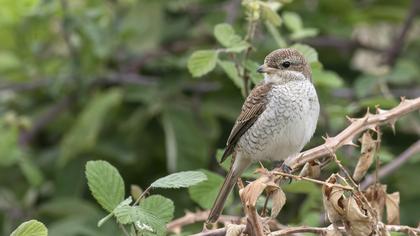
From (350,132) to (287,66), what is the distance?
3.52 ft

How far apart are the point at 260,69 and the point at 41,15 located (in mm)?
2167

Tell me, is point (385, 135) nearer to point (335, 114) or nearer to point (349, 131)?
point (335, 114)

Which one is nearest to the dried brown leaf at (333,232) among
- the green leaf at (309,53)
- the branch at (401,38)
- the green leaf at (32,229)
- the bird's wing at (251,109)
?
the green leaf at (32,229)

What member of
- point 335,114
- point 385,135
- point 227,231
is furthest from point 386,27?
point 227,231

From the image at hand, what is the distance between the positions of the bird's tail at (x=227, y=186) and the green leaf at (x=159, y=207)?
49cm

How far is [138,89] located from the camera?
219 inches

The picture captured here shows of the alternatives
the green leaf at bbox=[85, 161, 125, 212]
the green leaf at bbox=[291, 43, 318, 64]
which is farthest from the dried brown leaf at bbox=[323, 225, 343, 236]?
the green leaf at bbox=[291, 43, 318, 64]

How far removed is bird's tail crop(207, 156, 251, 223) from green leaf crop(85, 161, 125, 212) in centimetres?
53

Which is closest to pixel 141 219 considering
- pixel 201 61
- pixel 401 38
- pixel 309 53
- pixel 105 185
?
pixel 105 185

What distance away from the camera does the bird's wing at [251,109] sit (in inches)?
144

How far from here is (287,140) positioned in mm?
3645

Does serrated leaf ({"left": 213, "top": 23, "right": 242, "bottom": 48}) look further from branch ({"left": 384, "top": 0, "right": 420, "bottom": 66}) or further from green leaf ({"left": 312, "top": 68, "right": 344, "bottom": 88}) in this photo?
branch ({"left": 384, "top": 0, "right": 420, "bottom": 66})

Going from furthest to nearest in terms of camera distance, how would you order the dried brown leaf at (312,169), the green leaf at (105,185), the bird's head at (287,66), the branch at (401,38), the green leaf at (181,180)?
1. the branch at (401,38)
2. the bird's head at (287,66)
3. the dried brown leaf at (312,169)
4. the green leaf at (105,185)
5. the green leaf at (181,180)

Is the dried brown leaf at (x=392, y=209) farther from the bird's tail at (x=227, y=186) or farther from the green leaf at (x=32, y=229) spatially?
the green leaf at (x=32, y=229)
